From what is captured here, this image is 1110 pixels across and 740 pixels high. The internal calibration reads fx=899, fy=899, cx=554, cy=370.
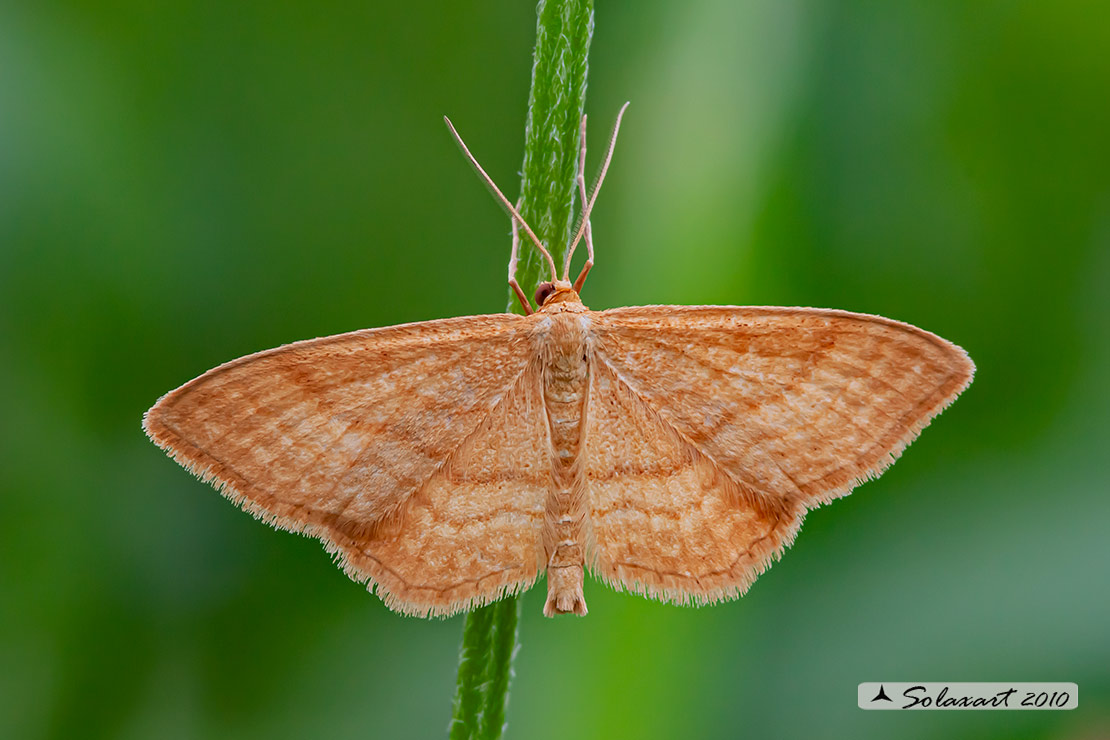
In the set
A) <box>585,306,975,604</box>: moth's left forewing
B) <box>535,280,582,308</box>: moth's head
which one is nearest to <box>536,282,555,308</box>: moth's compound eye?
<box>535,280,582,308</box>: moth's head

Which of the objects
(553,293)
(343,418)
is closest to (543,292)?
(553,293)

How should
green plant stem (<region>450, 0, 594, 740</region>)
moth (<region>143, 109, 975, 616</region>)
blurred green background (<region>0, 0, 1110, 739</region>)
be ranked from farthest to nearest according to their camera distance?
blurred green background (<region>0, 0, 1110, 739</region>) < moth (<region>143, 109, 975, 616</region>) < green plant stem (<region>450, 0, 594, 740</region>)

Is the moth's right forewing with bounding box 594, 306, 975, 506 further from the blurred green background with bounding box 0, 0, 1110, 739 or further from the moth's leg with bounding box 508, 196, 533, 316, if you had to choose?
the moth's leg with bounding box 508, 196, 533, 316

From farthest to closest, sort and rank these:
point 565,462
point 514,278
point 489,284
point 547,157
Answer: point 489,284 → point 565,462 → point 514,278 → point 547,157

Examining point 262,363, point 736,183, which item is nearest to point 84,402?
point 262,363

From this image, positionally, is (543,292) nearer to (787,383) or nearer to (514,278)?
(514,278)

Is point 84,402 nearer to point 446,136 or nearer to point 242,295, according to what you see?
point 242,295

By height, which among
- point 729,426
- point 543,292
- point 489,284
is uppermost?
point 489,284
